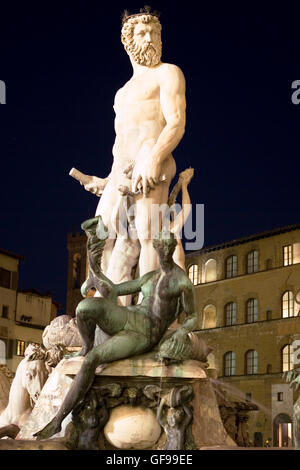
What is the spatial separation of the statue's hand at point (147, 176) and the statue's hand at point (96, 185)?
2.84 ft

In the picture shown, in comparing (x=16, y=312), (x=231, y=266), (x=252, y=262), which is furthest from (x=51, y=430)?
(x=231, y=266)

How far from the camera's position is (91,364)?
562 centimetres

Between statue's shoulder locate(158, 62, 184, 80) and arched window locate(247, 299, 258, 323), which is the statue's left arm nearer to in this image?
statue's shoulder locate(158, 62, 184, 80)

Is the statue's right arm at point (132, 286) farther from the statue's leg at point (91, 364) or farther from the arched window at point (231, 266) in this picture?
the arched window at point (231, 266)

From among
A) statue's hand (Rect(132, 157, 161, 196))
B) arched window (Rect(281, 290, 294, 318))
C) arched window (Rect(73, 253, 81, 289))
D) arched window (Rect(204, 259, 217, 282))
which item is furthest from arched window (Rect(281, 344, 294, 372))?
statue's hand (Rect(132, 157, 161, 196))

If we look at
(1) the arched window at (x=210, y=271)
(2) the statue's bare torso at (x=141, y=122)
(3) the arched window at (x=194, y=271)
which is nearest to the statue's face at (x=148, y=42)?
(2) the statue's bare torso at (x=141, y=122)

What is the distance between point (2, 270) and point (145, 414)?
146ft

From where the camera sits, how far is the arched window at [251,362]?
5031 centimetres

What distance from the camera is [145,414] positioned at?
5996 millimetres

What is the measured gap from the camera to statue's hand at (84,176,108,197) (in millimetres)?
8898

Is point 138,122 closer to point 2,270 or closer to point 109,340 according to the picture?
point 109,340

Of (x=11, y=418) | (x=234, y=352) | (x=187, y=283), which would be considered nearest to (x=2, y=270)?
(x=234, y=352)

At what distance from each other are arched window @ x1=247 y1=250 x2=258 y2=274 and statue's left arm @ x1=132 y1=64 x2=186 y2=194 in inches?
1782
